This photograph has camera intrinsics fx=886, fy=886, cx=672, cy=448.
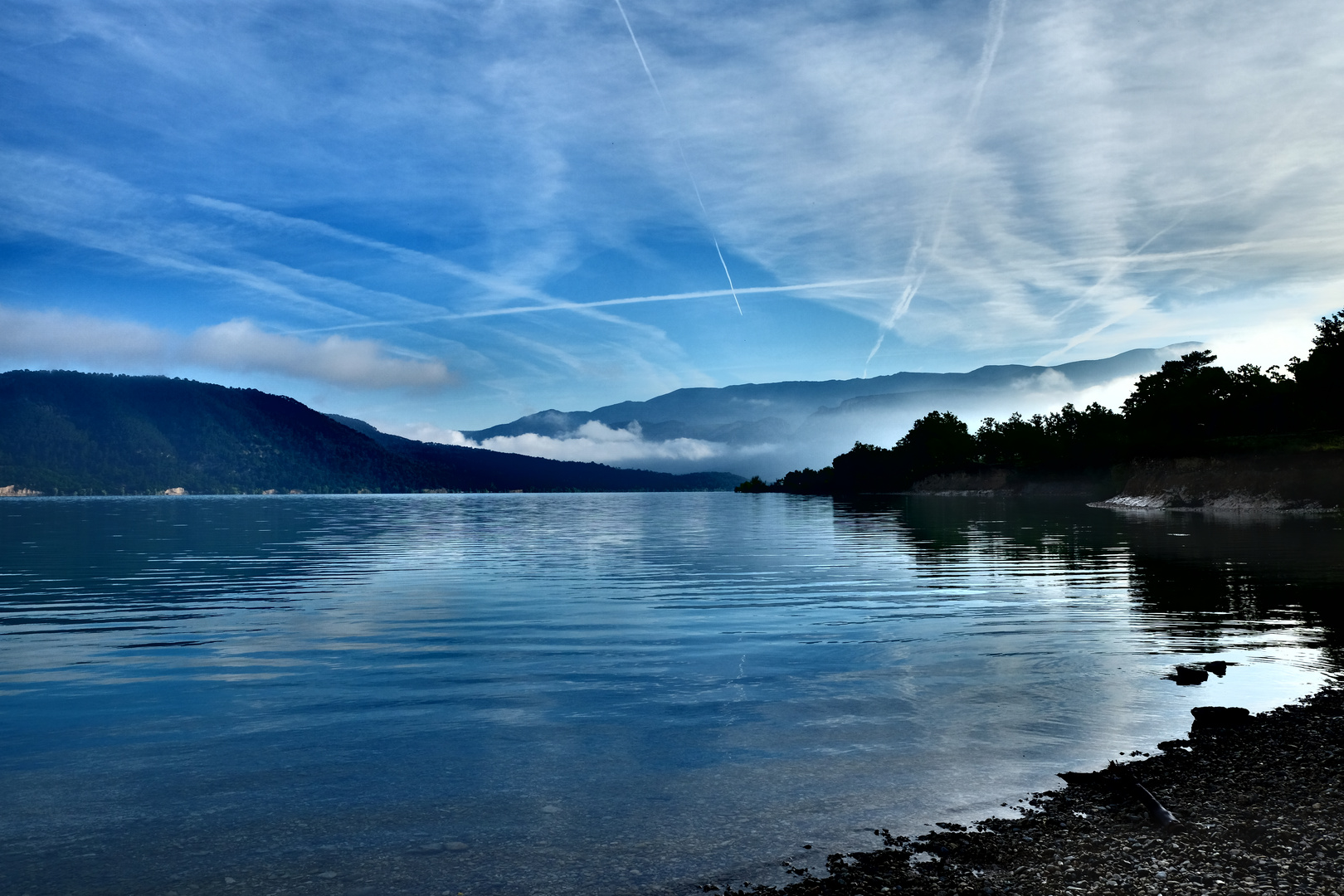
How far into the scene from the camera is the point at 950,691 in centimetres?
2058

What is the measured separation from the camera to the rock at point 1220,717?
16.6 metres

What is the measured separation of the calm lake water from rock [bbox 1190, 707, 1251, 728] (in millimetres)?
606

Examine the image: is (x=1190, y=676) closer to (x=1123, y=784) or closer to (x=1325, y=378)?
(x=1123, y=784)

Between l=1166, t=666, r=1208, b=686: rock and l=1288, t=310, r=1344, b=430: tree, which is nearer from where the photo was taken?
l=1166, t=666, r=1208, b=686: rock

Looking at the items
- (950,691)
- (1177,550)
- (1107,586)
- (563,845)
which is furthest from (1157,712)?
(1177,550)

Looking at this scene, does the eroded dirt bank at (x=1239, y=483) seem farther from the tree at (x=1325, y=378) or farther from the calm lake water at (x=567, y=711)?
the calm lake water at (x=567, y=711)

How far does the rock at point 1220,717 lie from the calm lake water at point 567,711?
1.99 ft

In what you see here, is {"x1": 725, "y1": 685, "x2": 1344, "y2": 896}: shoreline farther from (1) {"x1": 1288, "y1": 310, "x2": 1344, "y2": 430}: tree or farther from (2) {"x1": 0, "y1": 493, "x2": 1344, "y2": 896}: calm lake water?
(1) {"x1": 1288, "y1": 310, "x2": 1344, "y2": 430}: tree

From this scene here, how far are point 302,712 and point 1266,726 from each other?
19.1 metres

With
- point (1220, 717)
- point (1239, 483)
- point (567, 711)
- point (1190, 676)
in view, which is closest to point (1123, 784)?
point (1220, 717)

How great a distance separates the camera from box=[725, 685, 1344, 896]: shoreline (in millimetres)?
9977

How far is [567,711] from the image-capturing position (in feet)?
62.0

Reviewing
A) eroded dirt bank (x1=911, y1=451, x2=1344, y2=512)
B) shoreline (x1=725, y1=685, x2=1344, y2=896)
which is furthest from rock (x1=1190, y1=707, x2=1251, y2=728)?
eroded dirt bank (x1=911, y1=451, x2=1344, y2=512)

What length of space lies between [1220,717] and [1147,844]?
23.6 ft
